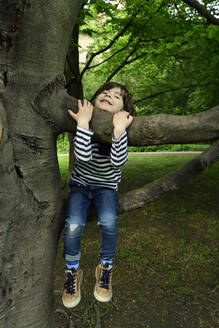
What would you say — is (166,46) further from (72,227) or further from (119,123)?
(72,227)

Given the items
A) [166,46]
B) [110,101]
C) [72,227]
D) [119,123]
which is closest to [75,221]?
[72,227]

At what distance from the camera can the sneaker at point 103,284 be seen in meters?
2.25

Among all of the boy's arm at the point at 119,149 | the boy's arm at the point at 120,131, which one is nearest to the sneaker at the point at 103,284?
the boy's arm at the point at 119,149

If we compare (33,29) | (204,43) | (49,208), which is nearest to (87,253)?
(49,208)

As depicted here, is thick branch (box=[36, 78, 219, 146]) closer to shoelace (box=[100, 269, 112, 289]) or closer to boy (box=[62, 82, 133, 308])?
boy (box=[62, 82, 133, 308])

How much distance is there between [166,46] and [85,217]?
3.43 metres

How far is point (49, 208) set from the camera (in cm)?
182

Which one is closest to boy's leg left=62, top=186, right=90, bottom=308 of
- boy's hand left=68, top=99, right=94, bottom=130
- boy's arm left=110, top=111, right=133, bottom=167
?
boy's arm left=110, top=111, right=133, bottom=167

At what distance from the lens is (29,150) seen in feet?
5.63

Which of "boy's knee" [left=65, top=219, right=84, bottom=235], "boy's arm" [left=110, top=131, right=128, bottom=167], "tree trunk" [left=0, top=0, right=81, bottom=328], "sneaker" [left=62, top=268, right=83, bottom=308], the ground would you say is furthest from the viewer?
the ground

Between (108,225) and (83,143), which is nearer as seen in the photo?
(83,143)

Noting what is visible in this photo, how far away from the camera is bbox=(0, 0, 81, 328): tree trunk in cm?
159

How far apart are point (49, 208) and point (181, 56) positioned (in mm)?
5357

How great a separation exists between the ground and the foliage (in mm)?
2805
